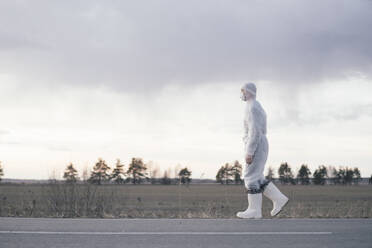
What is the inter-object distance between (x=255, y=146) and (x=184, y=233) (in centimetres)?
275

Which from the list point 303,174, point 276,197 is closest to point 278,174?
point 303,174

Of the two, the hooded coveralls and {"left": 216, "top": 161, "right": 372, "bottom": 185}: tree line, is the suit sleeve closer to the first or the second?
the hooded coveralls

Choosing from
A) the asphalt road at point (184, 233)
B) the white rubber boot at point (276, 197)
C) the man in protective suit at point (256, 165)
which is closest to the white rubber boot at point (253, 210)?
the man in protective suit at point (256, 165)

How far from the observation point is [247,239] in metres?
5.37

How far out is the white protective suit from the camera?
26.1 ft

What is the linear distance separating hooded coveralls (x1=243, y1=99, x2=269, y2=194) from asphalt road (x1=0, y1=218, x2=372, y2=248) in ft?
3.03

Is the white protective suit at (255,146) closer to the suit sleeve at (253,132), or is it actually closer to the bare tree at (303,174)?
the suit sleeve at (253,132)

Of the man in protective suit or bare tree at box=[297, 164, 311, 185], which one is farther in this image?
bare tree at box=[297, 164, 311, 185]

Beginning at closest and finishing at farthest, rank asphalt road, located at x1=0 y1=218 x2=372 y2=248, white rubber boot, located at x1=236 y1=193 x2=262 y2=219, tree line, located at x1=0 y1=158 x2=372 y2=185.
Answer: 1. asphalt road, located at x1=0 y1=218 x2=372 y2=248
2. white rubber boot, located at x1=236 y1=193 x2=262 y2=219
3. tree line, located at x1=0 y1=158 x2=372 y2=185

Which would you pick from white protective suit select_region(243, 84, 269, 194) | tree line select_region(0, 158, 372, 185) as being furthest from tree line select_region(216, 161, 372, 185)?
white protective suit select_region(243, 84, 269, 194)

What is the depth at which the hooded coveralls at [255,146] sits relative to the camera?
794 cm

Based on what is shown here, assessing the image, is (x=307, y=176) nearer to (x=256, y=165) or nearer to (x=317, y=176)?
(x=317, y=176)

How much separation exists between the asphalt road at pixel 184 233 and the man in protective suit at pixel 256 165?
2.22ft

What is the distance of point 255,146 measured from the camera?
793 cm
